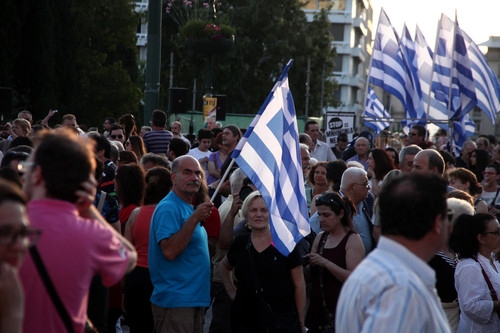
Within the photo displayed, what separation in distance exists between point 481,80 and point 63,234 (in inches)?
762

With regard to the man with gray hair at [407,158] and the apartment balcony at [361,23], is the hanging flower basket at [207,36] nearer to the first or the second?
the man with gray hair at [407,158]

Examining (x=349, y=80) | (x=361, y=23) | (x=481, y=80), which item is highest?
(x=361, y=23)

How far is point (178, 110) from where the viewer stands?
21750mm

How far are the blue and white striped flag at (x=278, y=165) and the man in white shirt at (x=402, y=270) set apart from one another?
10.7 ft

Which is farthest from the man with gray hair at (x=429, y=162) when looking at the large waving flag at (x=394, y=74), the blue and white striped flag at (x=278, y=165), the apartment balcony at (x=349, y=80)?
the apartment balcony at (x=349, y=80)

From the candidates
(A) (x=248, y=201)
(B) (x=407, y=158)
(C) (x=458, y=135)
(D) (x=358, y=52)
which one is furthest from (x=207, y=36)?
(D) (x=358, y=52)

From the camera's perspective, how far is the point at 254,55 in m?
55.0

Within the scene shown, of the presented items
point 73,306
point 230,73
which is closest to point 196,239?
point 73,306

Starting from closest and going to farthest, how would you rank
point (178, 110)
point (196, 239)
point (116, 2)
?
point (196, 239) → point (178, 110) → point (116, 2)

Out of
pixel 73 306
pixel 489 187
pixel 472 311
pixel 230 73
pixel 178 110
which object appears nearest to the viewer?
pixel 73 306

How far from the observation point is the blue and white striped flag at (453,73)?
68.2 feet

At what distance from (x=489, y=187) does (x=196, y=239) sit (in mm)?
5969

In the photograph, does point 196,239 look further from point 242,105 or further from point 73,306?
point 242,105

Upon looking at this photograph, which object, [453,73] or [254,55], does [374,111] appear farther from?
[254,55]
